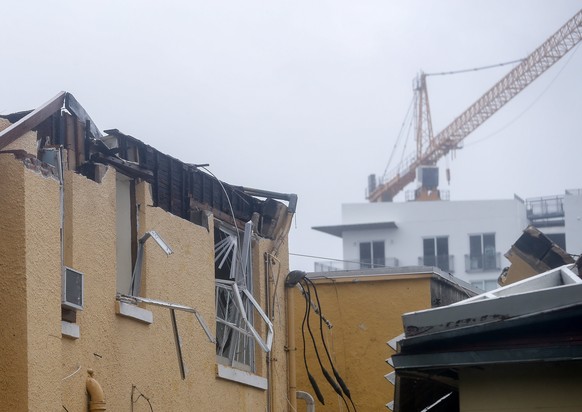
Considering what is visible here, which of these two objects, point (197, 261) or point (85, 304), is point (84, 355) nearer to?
point (85, 304)

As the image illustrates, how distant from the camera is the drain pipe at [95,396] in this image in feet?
34.1

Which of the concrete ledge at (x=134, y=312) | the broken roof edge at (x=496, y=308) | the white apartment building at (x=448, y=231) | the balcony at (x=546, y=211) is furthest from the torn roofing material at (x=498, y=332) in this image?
the balcony at (x=546, y=211)

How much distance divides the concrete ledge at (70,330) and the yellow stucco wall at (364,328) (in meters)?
8.84

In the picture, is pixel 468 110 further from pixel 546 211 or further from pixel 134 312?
pixel 134 312

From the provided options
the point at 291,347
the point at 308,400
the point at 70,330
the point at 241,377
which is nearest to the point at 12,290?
the point at 70,330

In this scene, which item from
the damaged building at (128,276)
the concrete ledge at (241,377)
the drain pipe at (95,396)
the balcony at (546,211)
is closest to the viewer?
the damaged building at (128,276)

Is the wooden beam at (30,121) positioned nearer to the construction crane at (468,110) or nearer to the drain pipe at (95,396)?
the drain pipe at (95,396)

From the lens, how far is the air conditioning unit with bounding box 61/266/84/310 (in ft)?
32.7

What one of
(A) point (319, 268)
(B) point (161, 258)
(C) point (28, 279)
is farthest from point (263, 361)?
(A) point (319, 268)

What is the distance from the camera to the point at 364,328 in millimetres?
18766

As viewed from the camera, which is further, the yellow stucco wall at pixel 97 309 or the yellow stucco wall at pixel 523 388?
the yellow stucco wall at pixel 97 309

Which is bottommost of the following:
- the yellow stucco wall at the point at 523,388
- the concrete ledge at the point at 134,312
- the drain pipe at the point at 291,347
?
Answer: the yellow stucco wall at the point at 523,388

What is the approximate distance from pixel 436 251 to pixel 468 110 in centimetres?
3229

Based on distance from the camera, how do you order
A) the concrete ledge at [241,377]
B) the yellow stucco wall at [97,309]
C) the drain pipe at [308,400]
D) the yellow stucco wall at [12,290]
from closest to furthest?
1. the yellow stucco wall at [12,290]
2. the yellow stucco wall at [97,309]
3. the concrete ledge at [241,377]
4. the drain pipe at [308,400]
